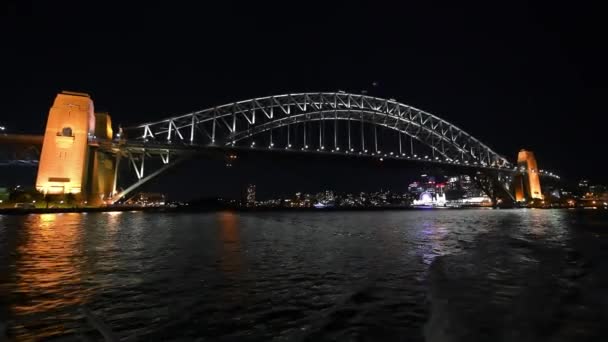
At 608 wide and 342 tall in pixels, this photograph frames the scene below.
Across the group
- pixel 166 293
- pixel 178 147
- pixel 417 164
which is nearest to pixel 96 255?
pixel 166 293

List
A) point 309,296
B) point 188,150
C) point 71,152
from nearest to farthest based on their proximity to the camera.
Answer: point 309,296
point 71,152
point 188,150

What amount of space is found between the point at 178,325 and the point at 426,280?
12.0 ft

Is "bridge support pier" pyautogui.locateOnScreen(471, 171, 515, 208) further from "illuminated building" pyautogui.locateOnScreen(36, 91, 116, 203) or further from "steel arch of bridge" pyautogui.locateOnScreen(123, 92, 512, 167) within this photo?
"illuminated building" pyautogui.locateOnScreen(36, 91, 116, 203)

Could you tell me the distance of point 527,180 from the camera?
85000 mm

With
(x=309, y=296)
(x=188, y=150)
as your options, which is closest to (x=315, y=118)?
(x=188, y=150)

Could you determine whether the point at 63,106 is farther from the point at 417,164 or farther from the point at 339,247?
the point at 417,164

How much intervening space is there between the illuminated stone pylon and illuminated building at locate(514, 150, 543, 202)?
82317 millimetres

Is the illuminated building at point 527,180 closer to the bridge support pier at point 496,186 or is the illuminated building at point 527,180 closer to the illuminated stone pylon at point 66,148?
the bridge support pier at point 496,186

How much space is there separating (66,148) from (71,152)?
70 centimetres

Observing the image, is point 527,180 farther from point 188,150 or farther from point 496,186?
point 188,150

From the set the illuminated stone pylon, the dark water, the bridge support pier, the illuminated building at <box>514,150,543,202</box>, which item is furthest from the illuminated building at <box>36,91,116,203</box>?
the illuminated building at <box>514,150,543,202</box>

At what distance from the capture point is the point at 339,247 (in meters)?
10.1

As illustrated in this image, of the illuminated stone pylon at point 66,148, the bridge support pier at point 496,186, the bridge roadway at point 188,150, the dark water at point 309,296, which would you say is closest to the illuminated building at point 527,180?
the bridge support pier at point 496,186

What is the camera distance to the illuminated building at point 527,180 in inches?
3295
